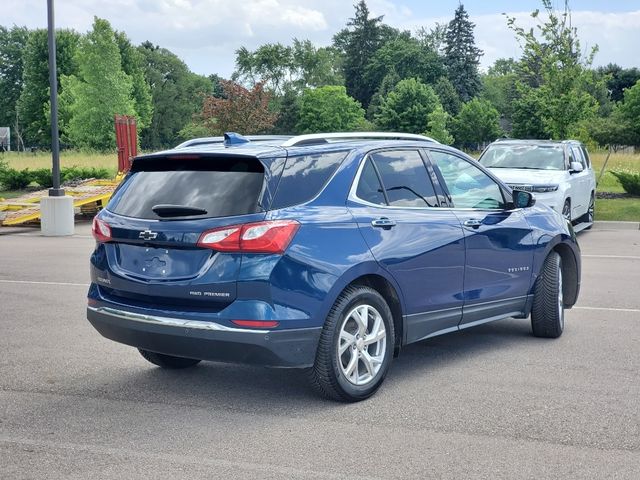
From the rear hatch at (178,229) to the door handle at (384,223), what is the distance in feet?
2.87

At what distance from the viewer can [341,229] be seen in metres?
5.64

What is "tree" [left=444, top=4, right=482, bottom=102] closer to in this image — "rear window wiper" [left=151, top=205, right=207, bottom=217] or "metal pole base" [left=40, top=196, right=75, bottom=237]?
"metal pole base" [left=40, top=196, right=75, bottom=237]

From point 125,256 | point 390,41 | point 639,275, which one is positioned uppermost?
point 390,41

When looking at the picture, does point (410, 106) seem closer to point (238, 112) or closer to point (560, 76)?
point (238, 112)

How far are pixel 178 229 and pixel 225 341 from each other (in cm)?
75

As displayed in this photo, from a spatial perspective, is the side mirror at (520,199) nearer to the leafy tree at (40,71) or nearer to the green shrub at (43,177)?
the green shrub at (43,177)

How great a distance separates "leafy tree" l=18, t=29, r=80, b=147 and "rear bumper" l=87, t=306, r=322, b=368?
290 feet

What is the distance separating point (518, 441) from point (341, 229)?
1.69 meters

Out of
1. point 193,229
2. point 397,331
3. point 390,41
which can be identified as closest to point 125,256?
point 193,229

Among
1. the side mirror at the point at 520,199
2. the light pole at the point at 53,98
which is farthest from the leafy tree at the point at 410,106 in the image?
the side mirror at the point at 520,199

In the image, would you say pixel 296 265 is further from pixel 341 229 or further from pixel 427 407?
pixel 427 407

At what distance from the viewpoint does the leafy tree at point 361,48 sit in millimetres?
119188

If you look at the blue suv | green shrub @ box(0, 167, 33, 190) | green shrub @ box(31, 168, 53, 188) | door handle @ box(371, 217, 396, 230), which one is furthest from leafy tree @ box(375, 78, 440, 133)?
door handle @ box(371, 217, 396, 230)

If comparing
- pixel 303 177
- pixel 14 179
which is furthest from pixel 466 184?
pixel 14 179
